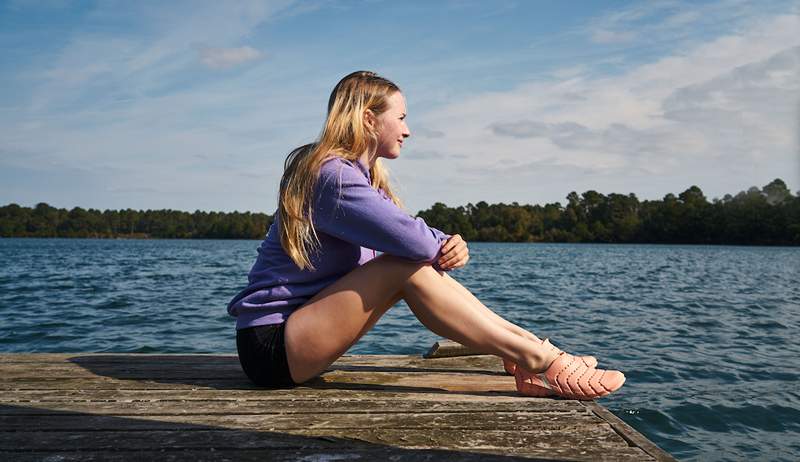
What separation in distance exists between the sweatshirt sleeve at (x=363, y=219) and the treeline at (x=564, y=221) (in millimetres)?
84103

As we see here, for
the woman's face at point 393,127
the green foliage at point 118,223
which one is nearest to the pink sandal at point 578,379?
the woman's face at point 393,127

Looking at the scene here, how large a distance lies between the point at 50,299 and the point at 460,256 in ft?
48.2

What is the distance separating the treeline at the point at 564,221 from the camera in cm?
8138

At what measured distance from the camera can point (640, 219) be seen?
97375 mm

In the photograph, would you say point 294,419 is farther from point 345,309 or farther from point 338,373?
point 338,373

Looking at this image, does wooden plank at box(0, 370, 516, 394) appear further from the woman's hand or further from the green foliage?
the green foliage

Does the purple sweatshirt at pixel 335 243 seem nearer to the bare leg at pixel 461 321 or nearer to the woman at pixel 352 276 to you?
the woman at pixel 352 276

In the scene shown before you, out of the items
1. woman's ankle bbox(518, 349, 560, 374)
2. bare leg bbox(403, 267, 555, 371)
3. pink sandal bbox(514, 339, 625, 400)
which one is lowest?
pink sandal bbox(514, 339, 625, 400)

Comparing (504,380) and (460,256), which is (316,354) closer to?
(460,256)

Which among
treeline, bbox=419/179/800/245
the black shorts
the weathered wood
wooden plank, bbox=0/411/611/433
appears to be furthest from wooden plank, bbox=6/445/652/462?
treeline, bbox=419/179/800/245

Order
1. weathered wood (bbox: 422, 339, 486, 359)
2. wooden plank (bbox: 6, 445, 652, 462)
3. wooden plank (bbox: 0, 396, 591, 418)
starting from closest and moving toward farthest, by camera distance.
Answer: wooden plank (bbox: 6, 445, 652, 462) → wooden plank (bbox: 0, 396, 591, 418) → weathered wood (bbox: 422, 339, 486, 359)

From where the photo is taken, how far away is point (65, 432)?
2355mm

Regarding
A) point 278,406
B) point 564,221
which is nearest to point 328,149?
point 278,406

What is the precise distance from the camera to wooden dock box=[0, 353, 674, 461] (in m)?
2.17
